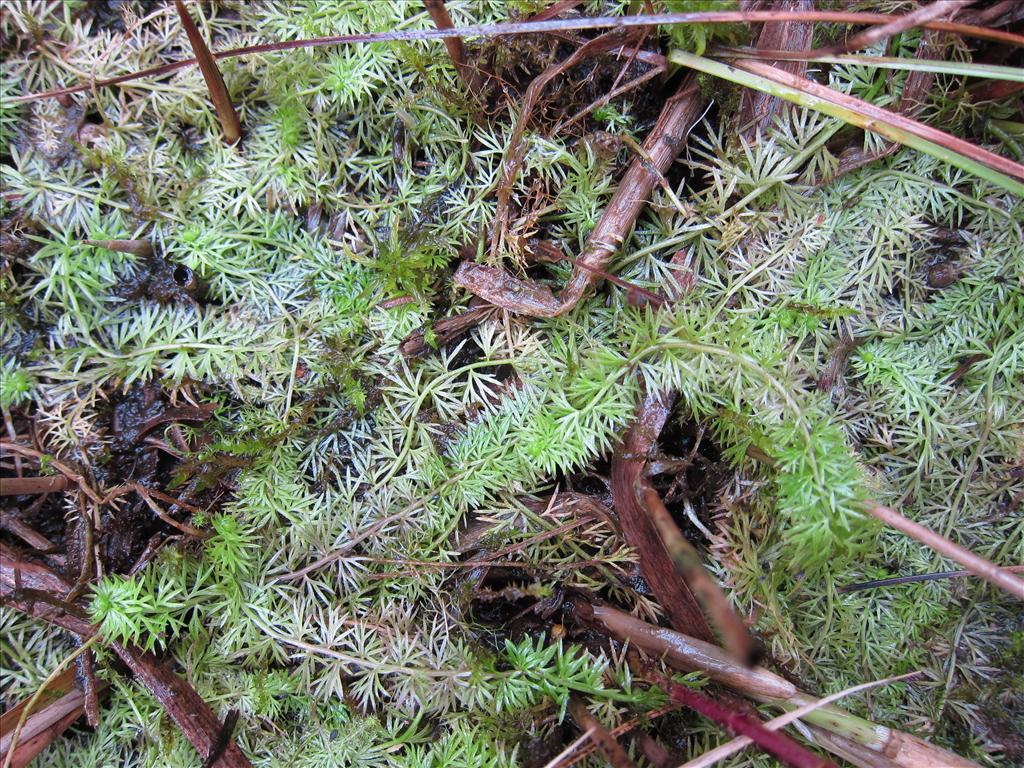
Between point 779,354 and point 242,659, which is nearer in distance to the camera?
point 779,354

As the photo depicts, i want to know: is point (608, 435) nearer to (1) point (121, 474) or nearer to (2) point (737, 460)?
(2) point (737, 460)

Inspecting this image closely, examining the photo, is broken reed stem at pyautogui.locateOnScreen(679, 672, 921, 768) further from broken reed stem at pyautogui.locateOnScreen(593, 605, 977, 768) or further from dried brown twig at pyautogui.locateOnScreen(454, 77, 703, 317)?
dried brown twig at pyautogui.locateOnScreen(454, 77, 703, 317)

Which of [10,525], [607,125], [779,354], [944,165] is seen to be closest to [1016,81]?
[944,165]

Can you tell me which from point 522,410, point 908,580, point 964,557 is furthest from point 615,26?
point 908,580

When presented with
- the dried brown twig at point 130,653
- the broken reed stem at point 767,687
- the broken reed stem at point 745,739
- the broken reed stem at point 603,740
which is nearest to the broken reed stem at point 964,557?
the broken reed stem at point 745,739

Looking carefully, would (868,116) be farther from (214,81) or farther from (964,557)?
(214,81)

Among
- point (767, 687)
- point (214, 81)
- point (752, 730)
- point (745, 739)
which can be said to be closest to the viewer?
point (752, 730)

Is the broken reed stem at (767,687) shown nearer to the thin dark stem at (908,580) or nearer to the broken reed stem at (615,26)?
the thin dark stem at (908,580)
